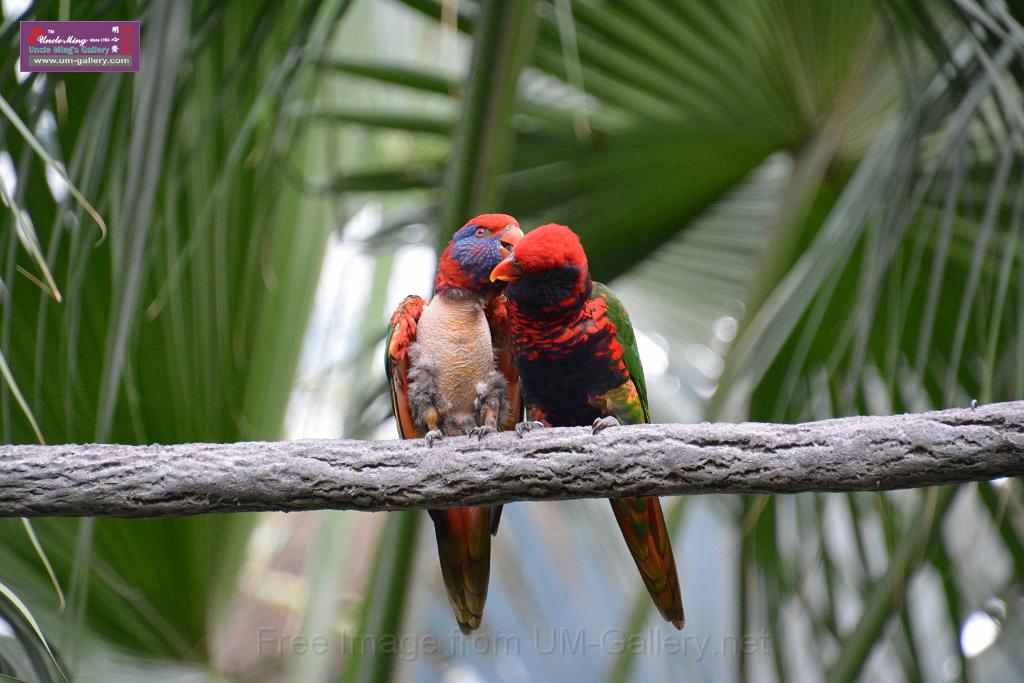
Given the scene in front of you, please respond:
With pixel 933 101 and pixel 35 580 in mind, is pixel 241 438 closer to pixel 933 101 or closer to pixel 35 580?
pixel 35 580

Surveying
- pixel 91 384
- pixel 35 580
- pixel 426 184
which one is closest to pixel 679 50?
pixel 426 184

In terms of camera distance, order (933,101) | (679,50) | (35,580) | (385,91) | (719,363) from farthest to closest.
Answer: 1. (385,91)
2. (719,363)
3. (679,50)
4. (35,580)
5. (933,101)

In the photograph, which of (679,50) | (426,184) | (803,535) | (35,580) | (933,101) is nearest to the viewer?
(933,101)

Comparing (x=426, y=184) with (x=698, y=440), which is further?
(x=426, y=184)

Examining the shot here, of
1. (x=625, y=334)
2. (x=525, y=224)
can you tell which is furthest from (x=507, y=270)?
(x=525, y=224)

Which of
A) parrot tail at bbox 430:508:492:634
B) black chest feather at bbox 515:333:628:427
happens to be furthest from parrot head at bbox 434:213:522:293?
parrot tail at bbox 430:508:492:634

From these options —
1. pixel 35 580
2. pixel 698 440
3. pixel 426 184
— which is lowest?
pixel 35 580

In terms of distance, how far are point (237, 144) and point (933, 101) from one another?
52.3 inches

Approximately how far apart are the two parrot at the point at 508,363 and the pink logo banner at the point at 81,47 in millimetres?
650

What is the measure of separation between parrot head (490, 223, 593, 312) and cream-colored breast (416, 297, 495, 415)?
14 cm

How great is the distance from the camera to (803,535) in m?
2.20

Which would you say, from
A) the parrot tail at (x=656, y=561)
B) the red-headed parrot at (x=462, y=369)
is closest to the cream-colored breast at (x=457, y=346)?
the red-headed parrot at (x=462, y=369)

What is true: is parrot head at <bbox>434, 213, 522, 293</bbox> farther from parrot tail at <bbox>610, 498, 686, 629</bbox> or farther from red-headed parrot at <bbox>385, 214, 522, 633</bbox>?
parrot tail at <bbox>610, 498, 686, 629</bbox>

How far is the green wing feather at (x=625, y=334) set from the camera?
5.47 feet
